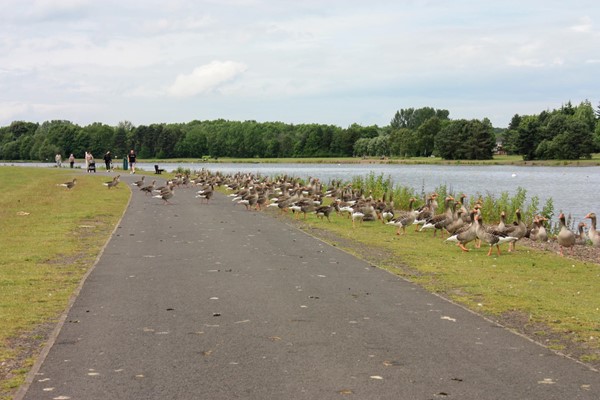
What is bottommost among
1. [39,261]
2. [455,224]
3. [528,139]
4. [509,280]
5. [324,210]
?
[509,280]

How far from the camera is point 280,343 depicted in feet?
34.1

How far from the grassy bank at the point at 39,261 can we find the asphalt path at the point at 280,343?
1.36ft

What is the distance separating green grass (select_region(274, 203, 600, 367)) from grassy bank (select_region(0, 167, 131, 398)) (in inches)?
298

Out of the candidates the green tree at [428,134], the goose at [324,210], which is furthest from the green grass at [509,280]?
the green tree at [428,134]

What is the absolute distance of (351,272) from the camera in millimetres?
17141

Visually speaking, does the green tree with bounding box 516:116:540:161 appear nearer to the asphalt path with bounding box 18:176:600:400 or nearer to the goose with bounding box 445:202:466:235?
the goose with bounding box 445:202:466:235

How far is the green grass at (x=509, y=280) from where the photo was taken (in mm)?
11875

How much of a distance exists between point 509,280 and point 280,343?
326 inches

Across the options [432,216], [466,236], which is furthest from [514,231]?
[432,216]

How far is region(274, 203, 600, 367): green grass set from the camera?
39.0 ft

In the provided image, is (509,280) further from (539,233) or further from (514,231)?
(539,233)

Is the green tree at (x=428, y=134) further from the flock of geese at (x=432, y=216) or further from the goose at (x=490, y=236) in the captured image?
the goose at (x=490, y=236)

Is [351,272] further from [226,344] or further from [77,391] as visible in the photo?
[77,391]

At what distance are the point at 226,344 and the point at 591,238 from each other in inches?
789
